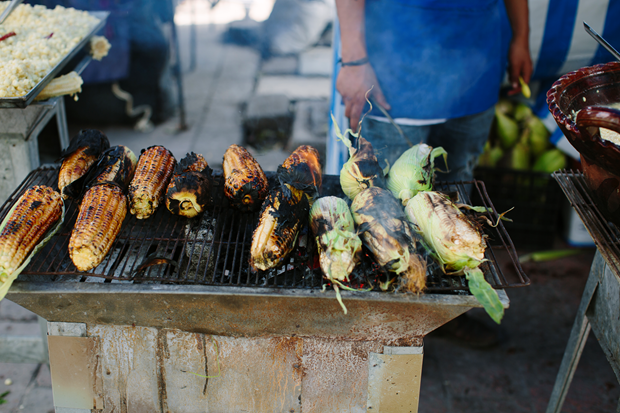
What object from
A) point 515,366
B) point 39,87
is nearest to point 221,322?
point 39,87

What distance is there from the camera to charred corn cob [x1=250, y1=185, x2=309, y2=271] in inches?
74.5

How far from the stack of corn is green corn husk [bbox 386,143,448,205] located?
2453 mm

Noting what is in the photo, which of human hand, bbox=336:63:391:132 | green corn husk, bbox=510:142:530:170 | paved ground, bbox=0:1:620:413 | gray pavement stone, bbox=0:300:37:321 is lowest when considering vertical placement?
gray pavement stone, bbox=0:300:37:321

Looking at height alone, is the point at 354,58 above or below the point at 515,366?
above

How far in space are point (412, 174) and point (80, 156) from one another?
1826 millimetres

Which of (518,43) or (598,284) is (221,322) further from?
(518,43)

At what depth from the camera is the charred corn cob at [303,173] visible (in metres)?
2.15

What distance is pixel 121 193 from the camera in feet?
7.10

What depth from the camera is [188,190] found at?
213cm

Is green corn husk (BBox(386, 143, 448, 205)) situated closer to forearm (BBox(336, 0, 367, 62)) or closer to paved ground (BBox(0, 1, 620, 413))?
forearm (BBox(336, 0, 367, 62))

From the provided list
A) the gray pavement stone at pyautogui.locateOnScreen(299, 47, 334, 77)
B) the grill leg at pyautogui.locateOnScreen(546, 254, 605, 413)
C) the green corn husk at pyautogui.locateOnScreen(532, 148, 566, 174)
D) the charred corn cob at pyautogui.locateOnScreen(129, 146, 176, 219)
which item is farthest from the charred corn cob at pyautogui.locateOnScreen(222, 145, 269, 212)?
the gray pavement stone at pyautogui.locateOnScreen(299, 47, 334, 77)

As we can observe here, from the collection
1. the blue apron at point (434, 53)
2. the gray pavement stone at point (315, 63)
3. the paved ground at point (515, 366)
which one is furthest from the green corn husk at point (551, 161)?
the gray pavement stone at point (315, 63)

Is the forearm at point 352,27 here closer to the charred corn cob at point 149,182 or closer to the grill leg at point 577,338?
the charred corn cob at point 149,182

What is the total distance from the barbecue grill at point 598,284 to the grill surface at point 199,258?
364 millimetres
